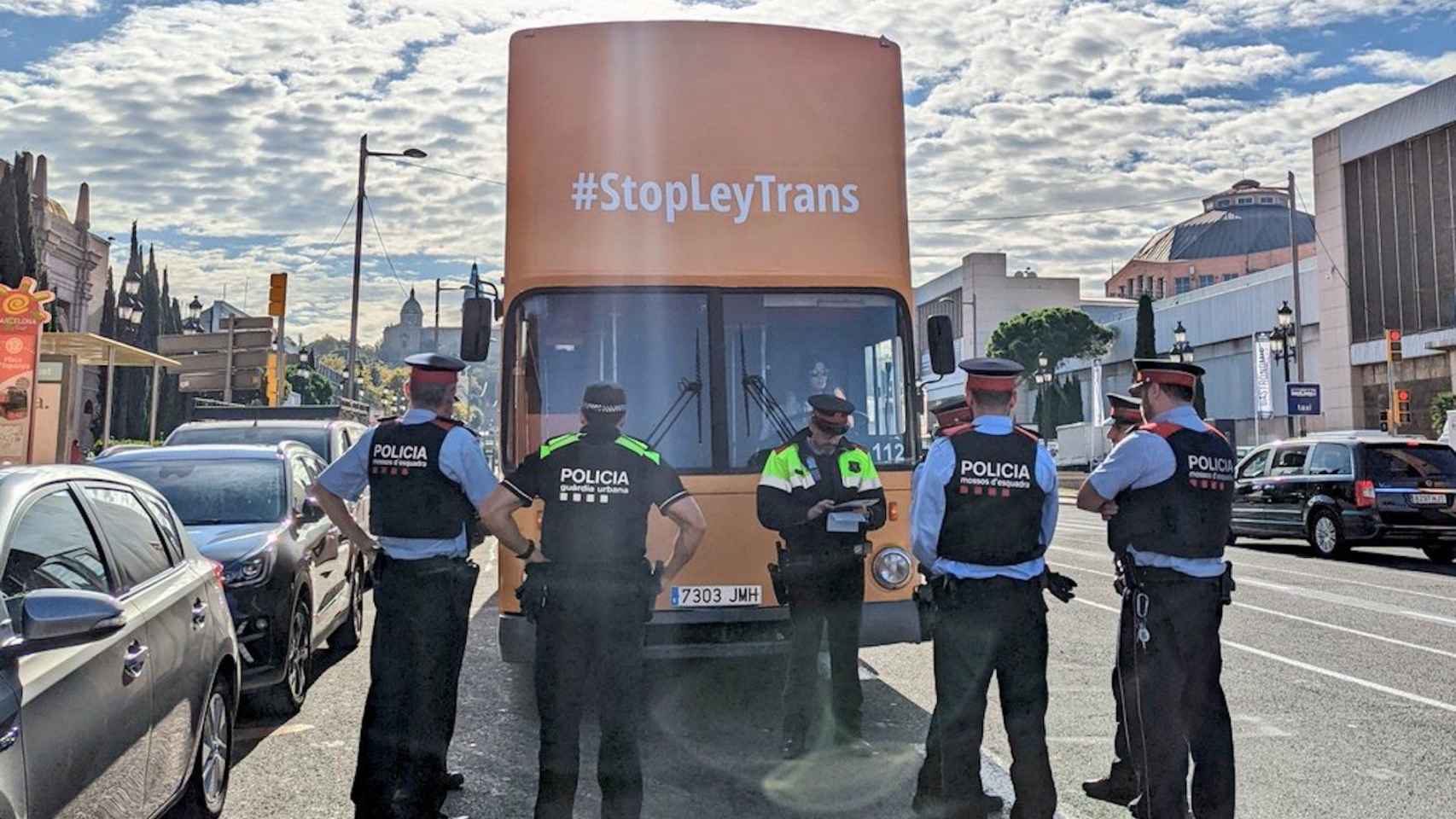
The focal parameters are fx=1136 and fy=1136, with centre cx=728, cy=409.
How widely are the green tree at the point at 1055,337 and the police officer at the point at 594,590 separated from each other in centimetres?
7452

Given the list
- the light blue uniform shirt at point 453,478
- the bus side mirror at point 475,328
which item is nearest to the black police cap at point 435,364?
the light blue uniform shirt at point 453,478

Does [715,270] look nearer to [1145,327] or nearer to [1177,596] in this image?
[1177,596]

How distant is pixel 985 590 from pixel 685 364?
2602mm

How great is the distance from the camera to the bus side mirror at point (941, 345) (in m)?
6.96

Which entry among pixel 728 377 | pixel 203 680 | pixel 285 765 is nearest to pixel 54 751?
pixel 203 680

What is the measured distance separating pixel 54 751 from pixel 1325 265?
51.6 metres

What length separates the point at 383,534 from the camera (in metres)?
4.82

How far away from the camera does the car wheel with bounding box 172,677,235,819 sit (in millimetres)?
4555

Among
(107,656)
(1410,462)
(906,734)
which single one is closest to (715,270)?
(906,734)

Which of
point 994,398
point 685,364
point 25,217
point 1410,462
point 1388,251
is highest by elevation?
point 25,217

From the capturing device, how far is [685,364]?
664cm

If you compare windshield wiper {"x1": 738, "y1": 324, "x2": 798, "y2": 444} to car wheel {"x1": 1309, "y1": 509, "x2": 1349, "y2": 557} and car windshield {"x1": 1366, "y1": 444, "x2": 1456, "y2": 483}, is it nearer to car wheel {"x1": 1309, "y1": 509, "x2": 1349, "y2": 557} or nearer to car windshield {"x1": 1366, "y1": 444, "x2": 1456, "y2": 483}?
car windshield {"x1": 1366, "y1": 444, "x2": 1456, "y2": 483}

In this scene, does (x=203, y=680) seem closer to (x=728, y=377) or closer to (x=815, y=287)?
(x=728, y=377)

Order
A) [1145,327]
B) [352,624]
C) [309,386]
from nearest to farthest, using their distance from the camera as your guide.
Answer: [352,624] → [1145,327] → [309,386]
